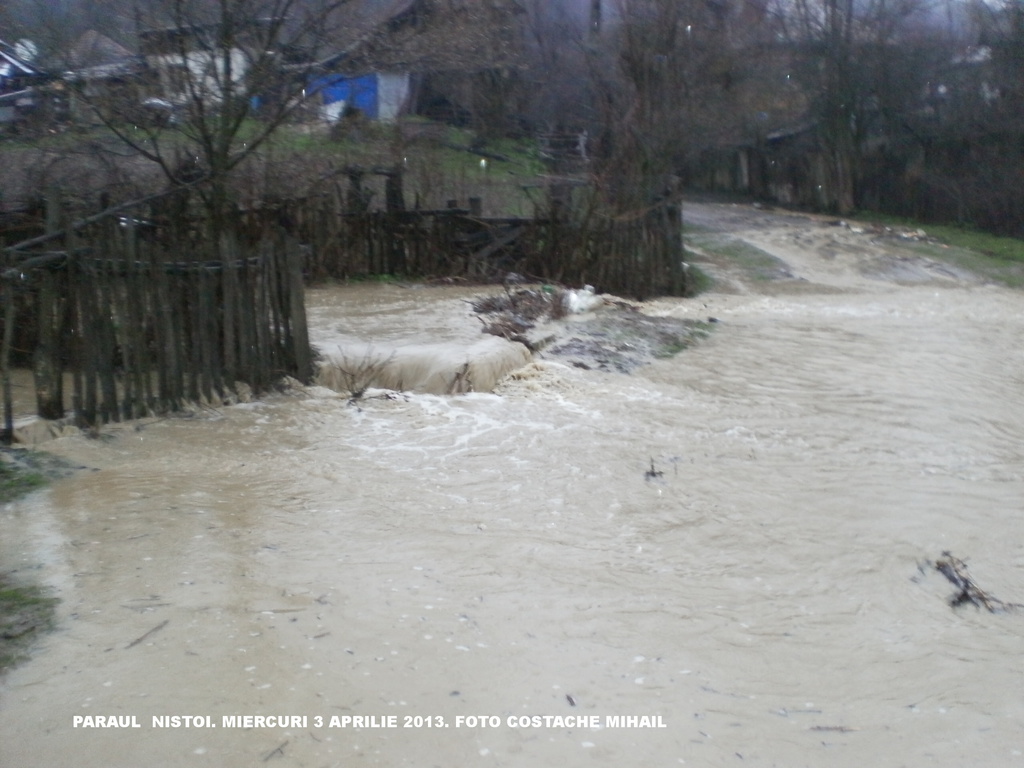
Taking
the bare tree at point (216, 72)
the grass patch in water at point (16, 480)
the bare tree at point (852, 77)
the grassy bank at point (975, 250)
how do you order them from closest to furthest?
the grass patch in water at point (16, 480)
the bare tree at point (216, 72)
the grassy bank at point (975, 250)
the bare tree at point (852, 77)

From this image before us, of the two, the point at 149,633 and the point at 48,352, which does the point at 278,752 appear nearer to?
the point at 149,633

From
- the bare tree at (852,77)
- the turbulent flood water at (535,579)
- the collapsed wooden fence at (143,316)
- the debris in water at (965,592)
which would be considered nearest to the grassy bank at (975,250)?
the bare tree at (852,77)

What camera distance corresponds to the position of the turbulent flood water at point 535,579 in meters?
3.63

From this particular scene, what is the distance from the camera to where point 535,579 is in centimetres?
501

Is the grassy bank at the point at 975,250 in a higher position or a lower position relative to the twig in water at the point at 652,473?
higher

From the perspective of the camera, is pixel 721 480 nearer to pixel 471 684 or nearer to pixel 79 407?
pixel 471 684

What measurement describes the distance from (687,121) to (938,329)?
7.65 m

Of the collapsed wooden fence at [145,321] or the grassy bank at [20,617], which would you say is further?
the collapsed wooden fence at [145,321]

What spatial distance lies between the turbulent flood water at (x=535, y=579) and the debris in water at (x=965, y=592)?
7 centimetres

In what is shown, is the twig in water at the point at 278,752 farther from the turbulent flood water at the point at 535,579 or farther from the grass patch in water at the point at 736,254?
the grass patch in water at the point at 736,254

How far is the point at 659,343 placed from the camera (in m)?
11.2

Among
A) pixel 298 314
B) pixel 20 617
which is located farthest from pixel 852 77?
pixel 20 617

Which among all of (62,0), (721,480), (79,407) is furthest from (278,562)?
(62,0)

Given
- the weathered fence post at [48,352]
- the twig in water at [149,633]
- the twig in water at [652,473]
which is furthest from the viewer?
the twig in water at [652,473]
